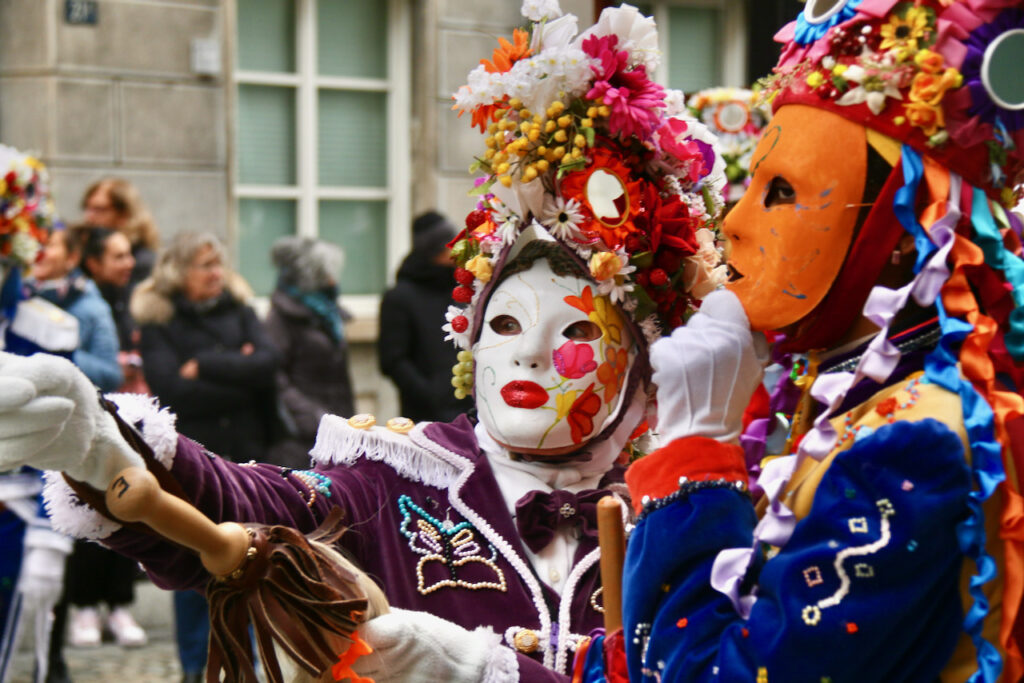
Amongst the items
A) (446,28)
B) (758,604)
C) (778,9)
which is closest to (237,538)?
(758,604)

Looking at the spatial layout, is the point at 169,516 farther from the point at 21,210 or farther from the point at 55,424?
the point at 21,210

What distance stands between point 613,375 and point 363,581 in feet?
2.33

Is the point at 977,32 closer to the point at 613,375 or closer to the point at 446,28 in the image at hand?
the point at 613,375

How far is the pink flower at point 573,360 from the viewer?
2.68 meters

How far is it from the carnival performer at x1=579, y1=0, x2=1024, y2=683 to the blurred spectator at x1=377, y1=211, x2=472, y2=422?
143 inches

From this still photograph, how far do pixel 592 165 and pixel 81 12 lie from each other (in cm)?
513

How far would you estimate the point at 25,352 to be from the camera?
16.4 ft

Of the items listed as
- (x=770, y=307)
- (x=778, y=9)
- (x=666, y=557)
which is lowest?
(x=666, y=557)

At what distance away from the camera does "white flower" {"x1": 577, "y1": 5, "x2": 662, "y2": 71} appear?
279cm

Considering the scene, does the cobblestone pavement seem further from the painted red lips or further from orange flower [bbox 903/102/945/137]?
orange flower [bbox 903/102/945/137]

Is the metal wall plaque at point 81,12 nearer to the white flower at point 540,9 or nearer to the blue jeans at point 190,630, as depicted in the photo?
the blue jeans at point 190,630

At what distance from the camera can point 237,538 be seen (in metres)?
2.05

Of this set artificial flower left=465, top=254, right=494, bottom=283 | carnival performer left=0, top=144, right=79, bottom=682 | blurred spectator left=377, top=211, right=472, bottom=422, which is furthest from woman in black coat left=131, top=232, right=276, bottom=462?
artificial flower left=465, top=254, right=494, bottom=283

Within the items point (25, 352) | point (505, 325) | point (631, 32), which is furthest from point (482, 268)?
point (25, 352)
